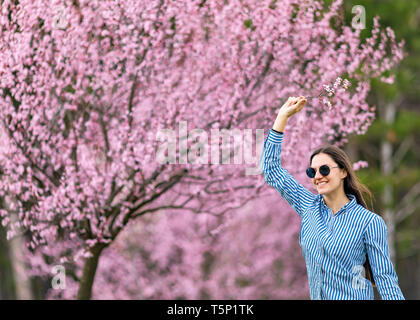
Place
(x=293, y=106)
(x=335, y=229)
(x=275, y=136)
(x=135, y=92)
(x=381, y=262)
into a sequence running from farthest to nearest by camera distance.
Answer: (x=135, y=92), (x=275, y=136), (x=293, y=106), (x=335, y=229), (x=381, y=262)

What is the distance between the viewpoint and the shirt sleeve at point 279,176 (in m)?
3.71

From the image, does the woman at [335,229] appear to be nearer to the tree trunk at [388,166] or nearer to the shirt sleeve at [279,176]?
the shirt sleeve at [279,176]

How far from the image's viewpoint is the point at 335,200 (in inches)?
141

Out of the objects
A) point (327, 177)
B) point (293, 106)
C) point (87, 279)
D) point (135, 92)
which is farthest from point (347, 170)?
point (87, 279)

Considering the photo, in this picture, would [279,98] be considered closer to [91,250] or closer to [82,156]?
[82,156]

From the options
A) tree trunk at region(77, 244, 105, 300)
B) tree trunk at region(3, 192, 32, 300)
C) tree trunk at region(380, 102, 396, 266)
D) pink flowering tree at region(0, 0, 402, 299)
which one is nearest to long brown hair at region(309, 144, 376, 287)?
pink flowering tree at region(0, 0, 402, 299)

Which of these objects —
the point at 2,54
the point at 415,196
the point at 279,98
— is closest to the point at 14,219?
the point at 2,54

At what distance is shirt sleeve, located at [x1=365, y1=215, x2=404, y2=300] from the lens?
125 inches

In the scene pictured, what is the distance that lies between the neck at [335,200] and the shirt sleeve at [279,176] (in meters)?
0.17

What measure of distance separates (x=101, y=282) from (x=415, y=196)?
1248 centimetres

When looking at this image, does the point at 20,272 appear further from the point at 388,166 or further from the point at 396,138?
the point at 396,138

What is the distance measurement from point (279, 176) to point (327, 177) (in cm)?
36

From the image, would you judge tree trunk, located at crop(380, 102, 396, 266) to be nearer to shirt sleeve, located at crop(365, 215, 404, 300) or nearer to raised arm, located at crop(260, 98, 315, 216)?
raised arm, located at crop(260, 98, 315, 216)

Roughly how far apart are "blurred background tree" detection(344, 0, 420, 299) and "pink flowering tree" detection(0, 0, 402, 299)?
724 cm
